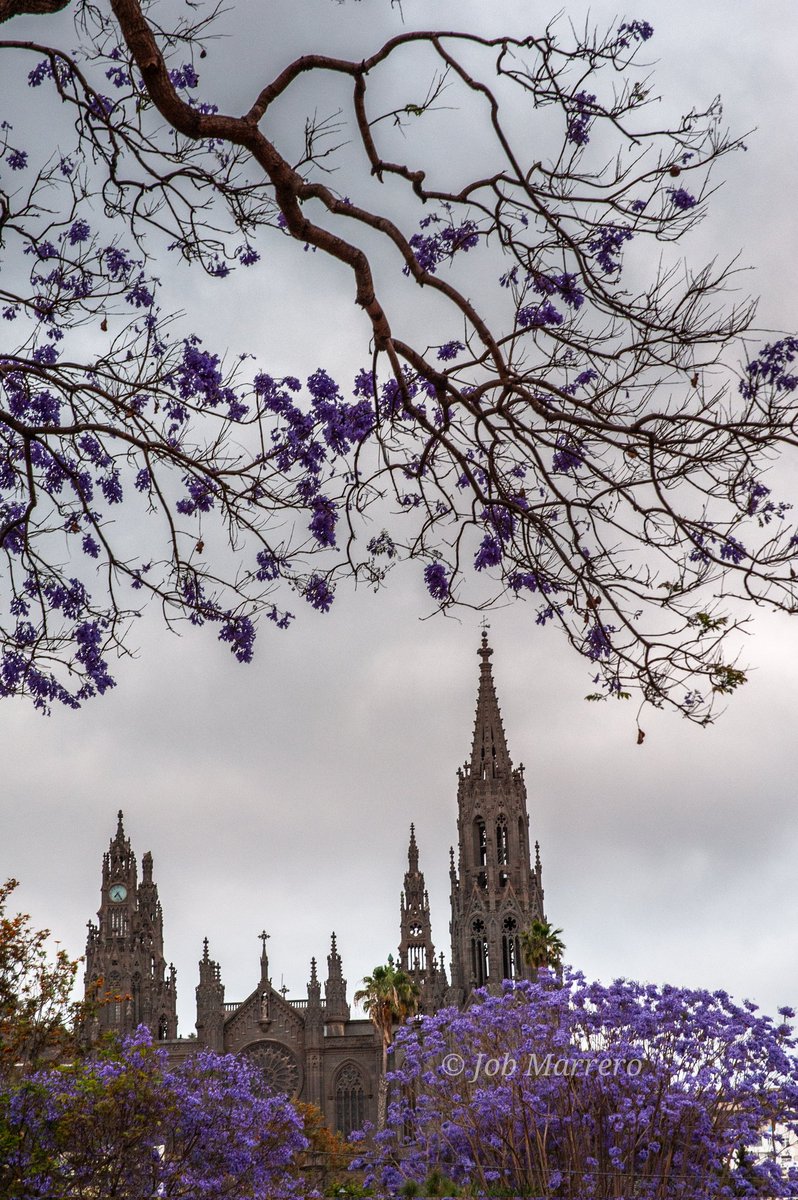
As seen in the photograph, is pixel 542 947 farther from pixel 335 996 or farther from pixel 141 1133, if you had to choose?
pixel 141 1133

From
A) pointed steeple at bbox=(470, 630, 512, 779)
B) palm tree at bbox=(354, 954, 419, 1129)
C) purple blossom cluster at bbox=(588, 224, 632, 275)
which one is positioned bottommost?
purple blossom cluster at bbox=(588, 224, 632, 275)

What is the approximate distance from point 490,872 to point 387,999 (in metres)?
9.65

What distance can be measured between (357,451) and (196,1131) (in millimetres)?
14779

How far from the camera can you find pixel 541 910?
6844 cm

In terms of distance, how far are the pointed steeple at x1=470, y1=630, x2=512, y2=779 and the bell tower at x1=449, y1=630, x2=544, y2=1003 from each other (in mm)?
48

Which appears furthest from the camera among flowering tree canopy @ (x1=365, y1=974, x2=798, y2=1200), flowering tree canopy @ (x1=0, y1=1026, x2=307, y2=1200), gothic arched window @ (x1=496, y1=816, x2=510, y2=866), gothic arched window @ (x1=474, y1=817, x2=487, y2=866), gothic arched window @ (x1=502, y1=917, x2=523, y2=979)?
gothic arched window @ (x1=474, y1=817, x2=487, y2=866)

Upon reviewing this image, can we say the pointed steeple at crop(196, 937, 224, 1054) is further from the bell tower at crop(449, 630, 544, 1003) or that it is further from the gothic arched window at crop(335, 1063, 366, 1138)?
the bell tower at crop(449, 630, 544, 1003)

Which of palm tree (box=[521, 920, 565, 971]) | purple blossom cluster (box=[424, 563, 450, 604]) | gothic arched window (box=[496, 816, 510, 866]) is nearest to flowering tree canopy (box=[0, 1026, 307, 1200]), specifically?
purple blossom cluster (box=[424, 563, 450, 604])

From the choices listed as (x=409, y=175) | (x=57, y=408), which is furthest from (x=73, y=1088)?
(x=409, y=175)

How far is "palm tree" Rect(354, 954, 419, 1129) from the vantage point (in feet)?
198

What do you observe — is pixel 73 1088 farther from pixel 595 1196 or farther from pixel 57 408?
pixel 57 408

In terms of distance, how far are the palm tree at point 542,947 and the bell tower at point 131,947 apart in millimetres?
21389

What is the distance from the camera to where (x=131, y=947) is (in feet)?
240

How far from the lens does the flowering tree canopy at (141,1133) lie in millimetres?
17297
